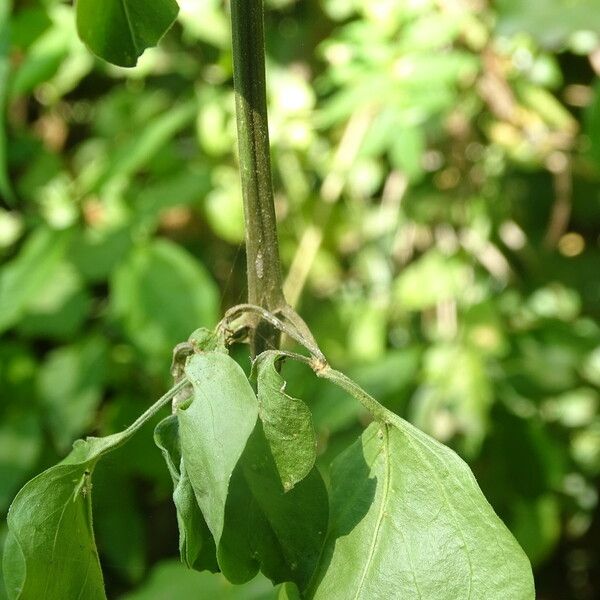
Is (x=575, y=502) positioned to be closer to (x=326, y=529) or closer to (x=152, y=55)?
(x=152, y=55)

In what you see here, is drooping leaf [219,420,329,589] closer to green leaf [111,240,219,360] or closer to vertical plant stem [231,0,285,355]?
vertical plant stem [231,0,285,355]

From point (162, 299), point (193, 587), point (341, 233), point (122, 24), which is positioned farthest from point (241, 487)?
point (341, 233)

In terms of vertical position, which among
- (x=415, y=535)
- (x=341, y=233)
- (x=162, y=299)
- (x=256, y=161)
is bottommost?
(x=341, y=233)

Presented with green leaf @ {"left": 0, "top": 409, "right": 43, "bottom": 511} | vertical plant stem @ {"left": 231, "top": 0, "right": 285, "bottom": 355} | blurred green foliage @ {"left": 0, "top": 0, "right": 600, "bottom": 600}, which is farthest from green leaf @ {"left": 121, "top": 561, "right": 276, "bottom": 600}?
vertical plant stem @ {"left": 231, "top": 0, "right": 285, "bottom": 355}

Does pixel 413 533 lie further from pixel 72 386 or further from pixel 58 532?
pixel 72 386

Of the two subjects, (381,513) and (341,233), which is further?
(341,233)

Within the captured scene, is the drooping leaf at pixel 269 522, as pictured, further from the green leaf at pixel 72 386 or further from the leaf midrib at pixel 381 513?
the green leaf at pixel 72 386
